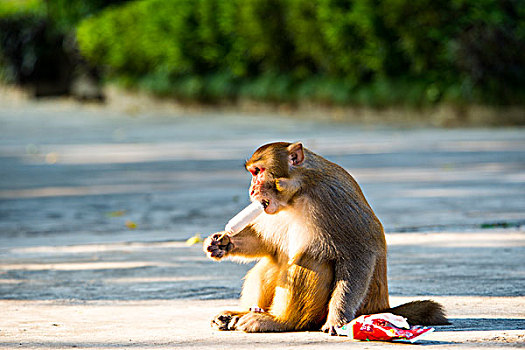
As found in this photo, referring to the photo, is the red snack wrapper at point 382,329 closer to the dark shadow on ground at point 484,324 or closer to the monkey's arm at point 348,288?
the monkey's arm at point 348,288

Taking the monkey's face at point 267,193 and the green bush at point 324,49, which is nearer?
the monkey's face at point 267,193

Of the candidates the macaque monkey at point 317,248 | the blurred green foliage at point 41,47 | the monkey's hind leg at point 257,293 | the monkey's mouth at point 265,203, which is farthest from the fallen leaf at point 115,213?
the blurred green foliage at point 41,47

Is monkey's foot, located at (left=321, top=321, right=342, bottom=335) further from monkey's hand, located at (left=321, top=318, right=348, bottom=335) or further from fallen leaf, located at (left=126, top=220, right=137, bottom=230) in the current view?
fallen leaf, located at (left=126, top=220, right=137, bottom=230)

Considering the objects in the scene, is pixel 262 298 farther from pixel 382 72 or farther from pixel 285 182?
pixel 382 72

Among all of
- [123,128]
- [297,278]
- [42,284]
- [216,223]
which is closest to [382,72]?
[123,128]

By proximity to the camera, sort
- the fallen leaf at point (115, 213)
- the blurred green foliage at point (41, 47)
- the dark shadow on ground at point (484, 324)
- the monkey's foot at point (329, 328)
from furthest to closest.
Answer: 1. the blurred green foliage at point (41, 47)
2. the fallen leaf at point (115, 213)
3. the dark shadow on ground at point (484, 324)
4. the monkey's foot at point (329, 328)

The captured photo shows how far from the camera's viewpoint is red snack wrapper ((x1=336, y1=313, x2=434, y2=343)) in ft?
13.2

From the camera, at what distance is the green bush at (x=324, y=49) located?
16.0 metres

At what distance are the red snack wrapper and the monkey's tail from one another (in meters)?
0.21

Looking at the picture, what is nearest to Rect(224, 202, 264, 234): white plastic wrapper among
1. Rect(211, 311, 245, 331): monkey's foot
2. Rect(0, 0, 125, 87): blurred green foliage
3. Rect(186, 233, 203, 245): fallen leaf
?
Rect(211, 311, 245, 331): monkey's foot

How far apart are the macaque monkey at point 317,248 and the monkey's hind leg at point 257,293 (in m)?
0.02

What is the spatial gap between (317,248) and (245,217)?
14.9 inches

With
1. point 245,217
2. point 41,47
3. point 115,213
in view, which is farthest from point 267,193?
point 41,47

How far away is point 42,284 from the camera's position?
18.5 feet
